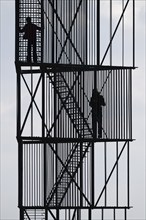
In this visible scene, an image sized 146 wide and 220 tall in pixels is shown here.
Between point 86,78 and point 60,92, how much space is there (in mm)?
1271

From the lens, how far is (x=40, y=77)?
39.1m

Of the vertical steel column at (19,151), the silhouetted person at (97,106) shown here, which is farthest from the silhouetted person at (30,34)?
the silhouetted person at (97,106)

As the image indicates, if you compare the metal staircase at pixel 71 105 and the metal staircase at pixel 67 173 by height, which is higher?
the metal staircase at pixel 71 105

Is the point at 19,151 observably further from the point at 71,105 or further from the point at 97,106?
the point at 97,106

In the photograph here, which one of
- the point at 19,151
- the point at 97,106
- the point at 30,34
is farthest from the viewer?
the point at 97,106

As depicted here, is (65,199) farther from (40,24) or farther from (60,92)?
(40,24)

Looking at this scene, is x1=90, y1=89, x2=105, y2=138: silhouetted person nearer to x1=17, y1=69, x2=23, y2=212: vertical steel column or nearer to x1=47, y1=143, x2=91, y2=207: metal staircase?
x1=47, y1=143, x2=91, y2=207: metal staircase

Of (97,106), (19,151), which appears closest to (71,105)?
(97,106)

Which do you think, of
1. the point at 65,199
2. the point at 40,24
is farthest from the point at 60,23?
the point at 65,199

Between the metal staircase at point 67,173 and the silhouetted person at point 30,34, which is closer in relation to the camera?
the silhouetted person at point 30,34

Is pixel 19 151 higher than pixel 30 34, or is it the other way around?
pixel 30 34

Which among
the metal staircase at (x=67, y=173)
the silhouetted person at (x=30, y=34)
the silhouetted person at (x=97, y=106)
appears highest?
the silhouetted person at (x=30, y=34)

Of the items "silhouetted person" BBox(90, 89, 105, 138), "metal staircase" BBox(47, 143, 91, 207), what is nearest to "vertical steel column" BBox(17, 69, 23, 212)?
"metal staircase" BBox(47, 143, 91, 207)

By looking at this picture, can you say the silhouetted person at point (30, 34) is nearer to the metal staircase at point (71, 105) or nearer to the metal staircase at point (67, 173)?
the metal staircase at point (71, 105)
